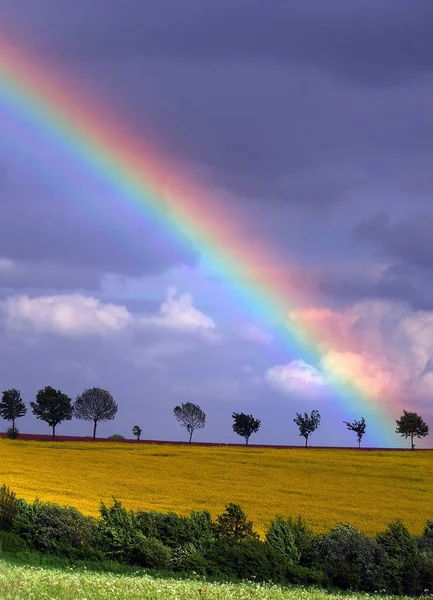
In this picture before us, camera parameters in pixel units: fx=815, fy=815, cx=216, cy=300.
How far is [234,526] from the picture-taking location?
30203 millimetres

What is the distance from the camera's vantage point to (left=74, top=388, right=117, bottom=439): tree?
4651 inches

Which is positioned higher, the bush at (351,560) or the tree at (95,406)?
the tree at (95,406)

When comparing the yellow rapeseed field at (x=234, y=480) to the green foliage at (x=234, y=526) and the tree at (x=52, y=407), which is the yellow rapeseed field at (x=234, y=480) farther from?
the tree at (x=52, y=407)

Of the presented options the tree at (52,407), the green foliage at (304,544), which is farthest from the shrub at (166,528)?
the tree at (52,407)

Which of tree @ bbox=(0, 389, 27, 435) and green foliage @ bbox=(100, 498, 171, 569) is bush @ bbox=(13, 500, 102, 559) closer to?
green foliage @ bbox=(100, 498, 171, 569)

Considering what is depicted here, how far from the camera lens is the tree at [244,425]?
115625 mm

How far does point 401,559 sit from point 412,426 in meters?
89.2

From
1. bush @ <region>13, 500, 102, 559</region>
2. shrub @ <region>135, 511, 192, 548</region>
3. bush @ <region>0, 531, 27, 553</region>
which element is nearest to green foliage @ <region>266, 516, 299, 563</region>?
shrub @ <region>135, 511, 192, 548</region>

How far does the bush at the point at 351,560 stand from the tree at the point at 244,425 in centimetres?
8737

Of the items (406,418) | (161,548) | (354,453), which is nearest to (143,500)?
(161,548)

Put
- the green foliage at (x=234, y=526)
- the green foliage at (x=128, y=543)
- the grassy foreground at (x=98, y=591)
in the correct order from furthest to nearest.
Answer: the green foliage at (x=234, y=526)
the green foliage at (x=128, y=543)
the grassy foreground at (x=98, y=591)

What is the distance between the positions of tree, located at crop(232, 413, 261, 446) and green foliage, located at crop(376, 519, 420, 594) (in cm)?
8606

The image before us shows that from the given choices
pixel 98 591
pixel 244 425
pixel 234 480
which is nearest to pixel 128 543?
pixel 98 591

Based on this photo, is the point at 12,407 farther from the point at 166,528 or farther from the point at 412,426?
the point at 166,528
